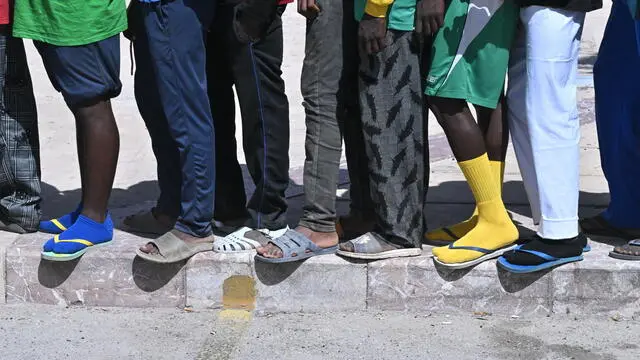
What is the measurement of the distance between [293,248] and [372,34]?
86 centimetres

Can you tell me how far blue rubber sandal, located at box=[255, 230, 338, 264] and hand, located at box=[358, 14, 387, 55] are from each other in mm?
760

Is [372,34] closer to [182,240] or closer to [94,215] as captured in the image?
[182,240]

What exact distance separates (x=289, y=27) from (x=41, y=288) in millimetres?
5445

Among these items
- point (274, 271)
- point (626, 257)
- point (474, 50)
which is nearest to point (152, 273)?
point (274, 271)

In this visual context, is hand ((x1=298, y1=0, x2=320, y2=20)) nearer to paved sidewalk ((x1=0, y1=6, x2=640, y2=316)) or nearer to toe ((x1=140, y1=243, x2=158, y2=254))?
paved sidewalk ((x1=0, y1=6, x2=640, y2=316))

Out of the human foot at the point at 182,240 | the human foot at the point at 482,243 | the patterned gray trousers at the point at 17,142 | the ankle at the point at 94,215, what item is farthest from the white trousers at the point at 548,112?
the patterned gray trousers at the point at 17,142

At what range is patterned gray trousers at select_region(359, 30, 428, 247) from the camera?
4055 mm

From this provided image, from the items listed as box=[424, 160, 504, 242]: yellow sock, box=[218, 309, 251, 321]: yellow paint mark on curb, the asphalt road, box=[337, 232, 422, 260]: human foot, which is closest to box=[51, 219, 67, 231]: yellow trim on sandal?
the asphalt road

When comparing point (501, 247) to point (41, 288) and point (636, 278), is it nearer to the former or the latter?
point (636, 278)

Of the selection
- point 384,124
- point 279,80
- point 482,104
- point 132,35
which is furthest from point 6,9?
point 482,104

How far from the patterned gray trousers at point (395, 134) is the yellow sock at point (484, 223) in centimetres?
17

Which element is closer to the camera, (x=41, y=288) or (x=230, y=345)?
(x=230, y=345)

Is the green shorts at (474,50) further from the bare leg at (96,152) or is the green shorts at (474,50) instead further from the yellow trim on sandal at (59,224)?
the yellow trim on sandal at (59,224)

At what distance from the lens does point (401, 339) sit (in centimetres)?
402
